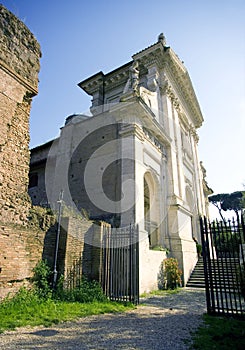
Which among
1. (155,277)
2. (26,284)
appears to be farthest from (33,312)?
(155,277)

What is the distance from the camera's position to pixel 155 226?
37.9 feet

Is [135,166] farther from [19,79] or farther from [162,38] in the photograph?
[162,38]

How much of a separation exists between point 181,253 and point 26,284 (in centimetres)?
779

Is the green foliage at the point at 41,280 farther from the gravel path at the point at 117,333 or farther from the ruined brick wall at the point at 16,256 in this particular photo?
the gravel path at the point at 117,333

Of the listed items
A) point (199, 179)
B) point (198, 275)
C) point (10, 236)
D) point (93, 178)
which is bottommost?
point (198, 275)

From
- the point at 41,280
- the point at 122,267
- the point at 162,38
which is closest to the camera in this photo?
the point at 41,280

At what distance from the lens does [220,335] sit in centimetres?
385

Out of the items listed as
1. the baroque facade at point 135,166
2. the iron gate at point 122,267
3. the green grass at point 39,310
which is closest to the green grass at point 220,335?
the green grass at point 39,310

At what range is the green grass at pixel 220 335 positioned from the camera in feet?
11.0

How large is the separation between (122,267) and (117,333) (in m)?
3.21

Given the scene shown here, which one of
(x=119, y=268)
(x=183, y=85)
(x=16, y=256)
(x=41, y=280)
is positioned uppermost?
(x=183, y=85)

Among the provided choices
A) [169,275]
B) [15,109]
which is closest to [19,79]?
[15,109]

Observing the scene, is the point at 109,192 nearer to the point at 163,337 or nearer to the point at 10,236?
the point at 10,236

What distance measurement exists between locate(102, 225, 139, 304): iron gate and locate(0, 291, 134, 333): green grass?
2.94ft
